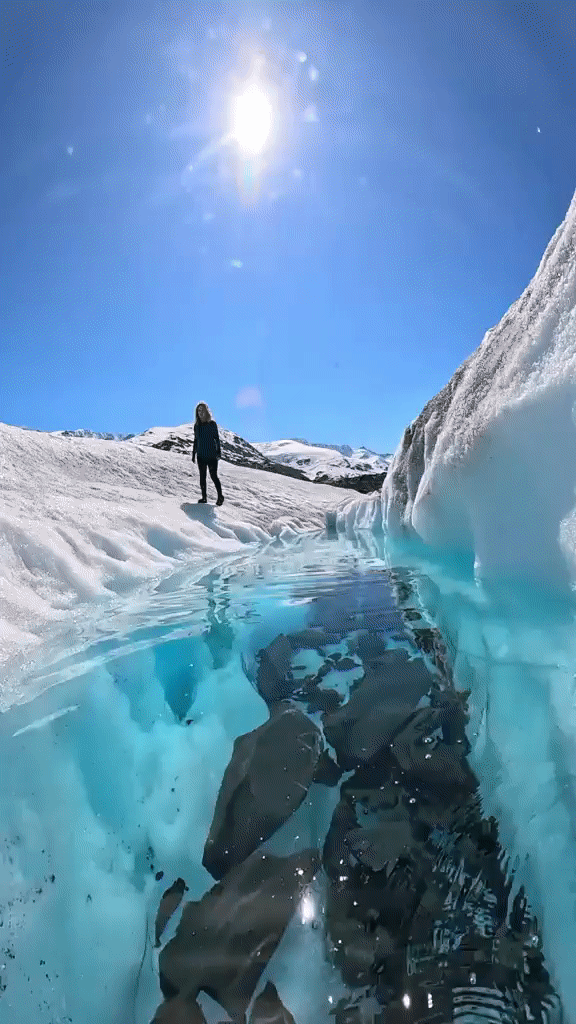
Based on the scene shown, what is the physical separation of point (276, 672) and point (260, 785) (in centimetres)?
72

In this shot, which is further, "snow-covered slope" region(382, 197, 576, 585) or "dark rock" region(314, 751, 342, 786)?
"snow-covered slope" region(382, 197, 576, 585)

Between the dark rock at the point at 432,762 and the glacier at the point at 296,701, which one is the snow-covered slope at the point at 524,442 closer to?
the glacier at the point at 296,701

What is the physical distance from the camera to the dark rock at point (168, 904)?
4.57 feet

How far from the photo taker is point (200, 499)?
982 centimetres

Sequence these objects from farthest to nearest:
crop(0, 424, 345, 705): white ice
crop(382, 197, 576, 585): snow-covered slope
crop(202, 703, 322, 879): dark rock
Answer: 1. crop(0, 424, 345, 705): white ice
2. crop(382, 197, 576, 585): snow-covered slope
3. crop(202, 703, 322, 879): dark rock

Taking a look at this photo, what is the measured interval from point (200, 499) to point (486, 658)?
8.15 meters

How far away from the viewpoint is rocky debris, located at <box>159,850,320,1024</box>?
4.13 feet

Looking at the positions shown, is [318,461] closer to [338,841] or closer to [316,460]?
[316,460]

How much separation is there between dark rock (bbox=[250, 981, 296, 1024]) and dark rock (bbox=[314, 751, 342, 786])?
58 cm

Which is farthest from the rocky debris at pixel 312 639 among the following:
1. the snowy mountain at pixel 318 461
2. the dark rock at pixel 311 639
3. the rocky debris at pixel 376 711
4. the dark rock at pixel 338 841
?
the snowy mountain at pixel 318 461

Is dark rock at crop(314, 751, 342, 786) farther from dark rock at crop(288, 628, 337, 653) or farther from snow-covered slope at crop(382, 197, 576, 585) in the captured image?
snow-covered slope at crop(382, 197, 576, 585)

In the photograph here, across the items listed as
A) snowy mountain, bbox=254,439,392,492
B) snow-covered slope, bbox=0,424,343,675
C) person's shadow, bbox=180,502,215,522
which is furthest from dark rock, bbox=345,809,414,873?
snowy mountain, bbox=254,439,392,492

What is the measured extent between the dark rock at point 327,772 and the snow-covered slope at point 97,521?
1.63 metres

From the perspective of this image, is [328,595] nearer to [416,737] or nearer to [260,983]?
[416,737]
